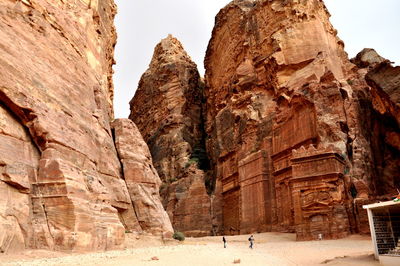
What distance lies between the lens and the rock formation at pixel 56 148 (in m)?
14.0

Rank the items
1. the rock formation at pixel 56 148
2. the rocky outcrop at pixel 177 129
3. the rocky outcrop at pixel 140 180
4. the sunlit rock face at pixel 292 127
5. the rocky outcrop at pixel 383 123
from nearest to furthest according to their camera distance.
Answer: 1. the rock formation at pixel 56 148
2. the rocky outcrop at pixel 140 180
3. the sunlit rock face at pixel 292 127
4. the rocky outcrop at pixel 383 123
5. the rocky outcrop at pixel 177 129

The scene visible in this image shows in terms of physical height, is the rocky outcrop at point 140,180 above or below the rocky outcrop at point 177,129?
below

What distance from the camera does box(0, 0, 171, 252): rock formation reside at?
46.0 ft

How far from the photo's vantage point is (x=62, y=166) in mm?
15430

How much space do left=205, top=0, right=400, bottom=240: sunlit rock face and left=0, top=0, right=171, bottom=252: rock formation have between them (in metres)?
10.7

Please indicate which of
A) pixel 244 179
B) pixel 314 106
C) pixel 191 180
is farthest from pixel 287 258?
pixel 191 180

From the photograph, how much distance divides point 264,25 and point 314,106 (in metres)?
15.7

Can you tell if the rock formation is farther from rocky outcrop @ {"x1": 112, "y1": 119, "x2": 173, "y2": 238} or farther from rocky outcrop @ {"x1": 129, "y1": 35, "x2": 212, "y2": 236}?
rocky outcrop @ {"x1": 129, "y1": 35, "x2": 212, "y2": 236}

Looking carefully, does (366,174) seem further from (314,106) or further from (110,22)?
(110,22)

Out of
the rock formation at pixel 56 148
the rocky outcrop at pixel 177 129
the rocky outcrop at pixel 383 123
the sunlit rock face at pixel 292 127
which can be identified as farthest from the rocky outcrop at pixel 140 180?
the rocky outcrop at pixel 177 129

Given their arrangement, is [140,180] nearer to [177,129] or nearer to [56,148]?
[56,148]

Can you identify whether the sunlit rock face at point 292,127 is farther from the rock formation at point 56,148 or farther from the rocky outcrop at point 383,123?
the rock formation at point 56,148

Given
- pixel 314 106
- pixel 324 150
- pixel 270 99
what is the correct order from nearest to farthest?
pixel 324 150
pixel 314 106
pixel 270 99

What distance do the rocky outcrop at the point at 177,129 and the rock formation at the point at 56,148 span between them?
58.2ft
